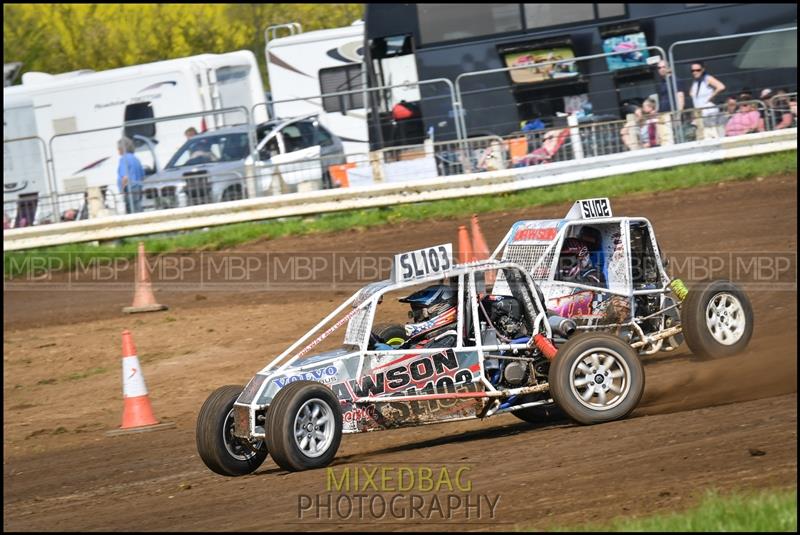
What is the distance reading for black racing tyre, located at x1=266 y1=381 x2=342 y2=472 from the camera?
22.4ft

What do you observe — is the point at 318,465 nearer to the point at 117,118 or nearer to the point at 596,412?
the point at 596,412

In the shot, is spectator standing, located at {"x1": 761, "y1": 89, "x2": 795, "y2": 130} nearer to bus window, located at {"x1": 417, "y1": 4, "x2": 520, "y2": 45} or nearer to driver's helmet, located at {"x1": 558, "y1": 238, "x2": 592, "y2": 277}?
bus window, located at {"x1": 417, "y1": 4, "x2": 520, "y2": 45}

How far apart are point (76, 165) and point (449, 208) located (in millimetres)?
8208

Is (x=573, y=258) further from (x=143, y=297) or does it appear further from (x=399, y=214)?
(x=399, y=214)

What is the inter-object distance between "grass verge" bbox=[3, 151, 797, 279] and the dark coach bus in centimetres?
131

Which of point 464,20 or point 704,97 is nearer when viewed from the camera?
point 704,97

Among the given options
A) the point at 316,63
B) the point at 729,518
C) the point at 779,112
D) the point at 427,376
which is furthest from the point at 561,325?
the point at 316,63

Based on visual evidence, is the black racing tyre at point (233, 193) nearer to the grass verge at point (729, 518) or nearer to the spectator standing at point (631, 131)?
the spectator standing at point (631, 131)

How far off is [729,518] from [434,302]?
341 centimetres

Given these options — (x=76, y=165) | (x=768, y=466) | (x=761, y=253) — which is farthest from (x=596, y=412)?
(x=76, y=165)

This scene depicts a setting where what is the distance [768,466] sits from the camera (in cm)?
577

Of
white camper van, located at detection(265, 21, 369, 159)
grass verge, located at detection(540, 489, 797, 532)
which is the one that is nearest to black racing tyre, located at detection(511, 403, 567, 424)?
grass verge, located at detection(540, 489, 797, 532)

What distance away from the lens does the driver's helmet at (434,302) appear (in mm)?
7916

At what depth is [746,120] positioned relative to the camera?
57.2 feet
